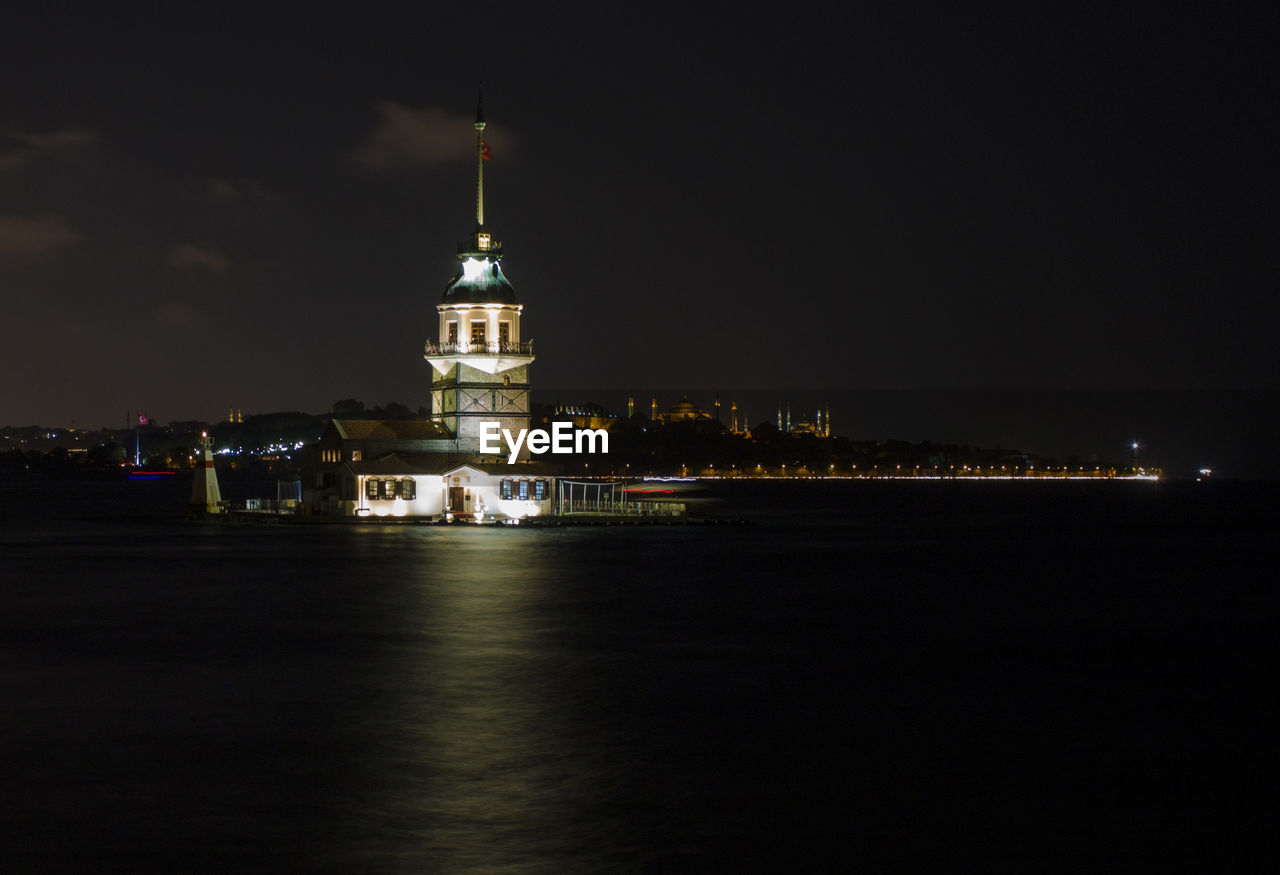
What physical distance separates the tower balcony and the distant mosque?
5 centimetres

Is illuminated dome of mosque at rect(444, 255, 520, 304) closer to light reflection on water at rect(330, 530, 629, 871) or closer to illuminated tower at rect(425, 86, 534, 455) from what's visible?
illuminated tower at rect(425, 86, 534, 455)

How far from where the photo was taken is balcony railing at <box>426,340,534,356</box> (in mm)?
66500

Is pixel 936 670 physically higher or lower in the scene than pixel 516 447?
lower

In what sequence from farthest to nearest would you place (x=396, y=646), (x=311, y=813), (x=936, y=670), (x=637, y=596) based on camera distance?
(x=637, y=596) < (x=396, y=646) < (x=936, y=670) < (x=311, y=813)

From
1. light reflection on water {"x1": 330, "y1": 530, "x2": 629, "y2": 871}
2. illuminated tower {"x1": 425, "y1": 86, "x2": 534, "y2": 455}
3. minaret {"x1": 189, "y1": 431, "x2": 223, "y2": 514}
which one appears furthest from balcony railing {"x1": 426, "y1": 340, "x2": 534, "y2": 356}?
light reflection on water {"x1": 330, "y1": 530, "x2": 629, "y2": 871}

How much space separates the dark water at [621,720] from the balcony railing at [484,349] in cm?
2009

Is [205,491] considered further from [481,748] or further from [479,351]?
[481,748]

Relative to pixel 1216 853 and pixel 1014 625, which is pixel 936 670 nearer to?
pixel 1014 625

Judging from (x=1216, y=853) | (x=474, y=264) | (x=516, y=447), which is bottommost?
(x=1216, y=853)

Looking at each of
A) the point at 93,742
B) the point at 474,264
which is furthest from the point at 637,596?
the point at 474,264

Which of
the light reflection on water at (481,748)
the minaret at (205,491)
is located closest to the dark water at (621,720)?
the light reflection on water at (481,748)

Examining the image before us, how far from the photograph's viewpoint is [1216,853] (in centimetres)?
1411

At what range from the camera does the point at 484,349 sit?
6662cm

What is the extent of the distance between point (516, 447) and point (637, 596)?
26589 millimetres
